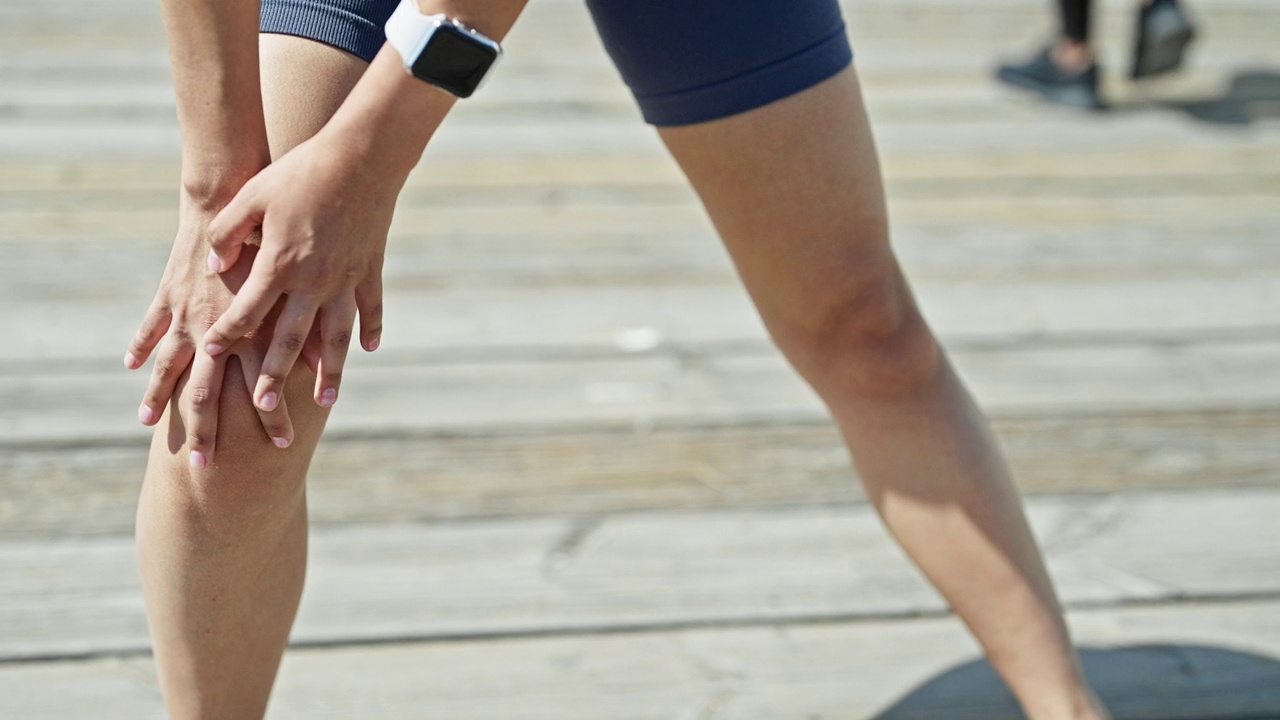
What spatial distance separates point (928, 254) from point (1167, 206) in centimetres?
59

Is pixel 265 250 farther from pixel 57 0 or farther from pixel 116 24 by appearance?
pixel 57 0

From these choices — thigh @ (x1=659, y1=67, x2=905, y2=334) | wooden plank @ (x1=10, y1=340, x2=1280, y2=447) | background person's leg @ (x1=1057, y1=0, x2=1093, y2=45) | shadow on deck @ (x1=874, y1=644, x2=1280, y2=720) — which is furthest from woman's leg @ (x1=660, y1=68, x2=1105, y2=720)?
background person's leg @ (x1=1057, y1=0, x2=1093, y2=45)

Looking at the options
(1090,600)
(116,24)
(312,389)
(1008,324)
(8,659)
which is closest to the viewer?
(312,389)

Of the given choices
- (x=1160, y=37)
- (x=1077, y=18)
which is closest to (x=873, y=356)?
(x=1160, y=37)

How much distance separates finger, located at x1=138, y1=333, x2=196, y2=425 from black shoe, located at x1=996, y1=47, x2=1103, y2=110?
2.81 meters

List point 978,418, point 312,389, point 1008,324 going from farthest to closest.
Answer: point 1008,324 < point 978,418 < point 312,389

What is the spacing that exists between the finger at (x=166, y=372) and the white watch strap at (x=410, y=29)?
0.78 ft

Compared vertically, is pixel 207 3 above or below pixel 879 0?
above

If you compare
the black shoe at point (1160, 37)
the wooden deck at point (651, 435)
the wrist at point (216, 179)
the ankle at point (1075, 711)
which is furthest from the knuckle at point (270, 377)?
the black shoe at point (1160, 37)

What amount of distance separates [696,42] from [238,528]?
0.46 meters

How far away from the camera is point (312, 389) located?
90 cm

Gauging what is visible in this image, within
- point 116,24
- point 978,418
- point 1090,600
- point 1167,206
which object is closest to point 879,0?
point 1167,206

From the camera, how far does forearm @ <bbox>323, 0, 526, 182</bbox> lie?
803 millimetres

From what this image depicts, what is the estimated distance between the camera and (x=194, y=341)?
87 centimetres
